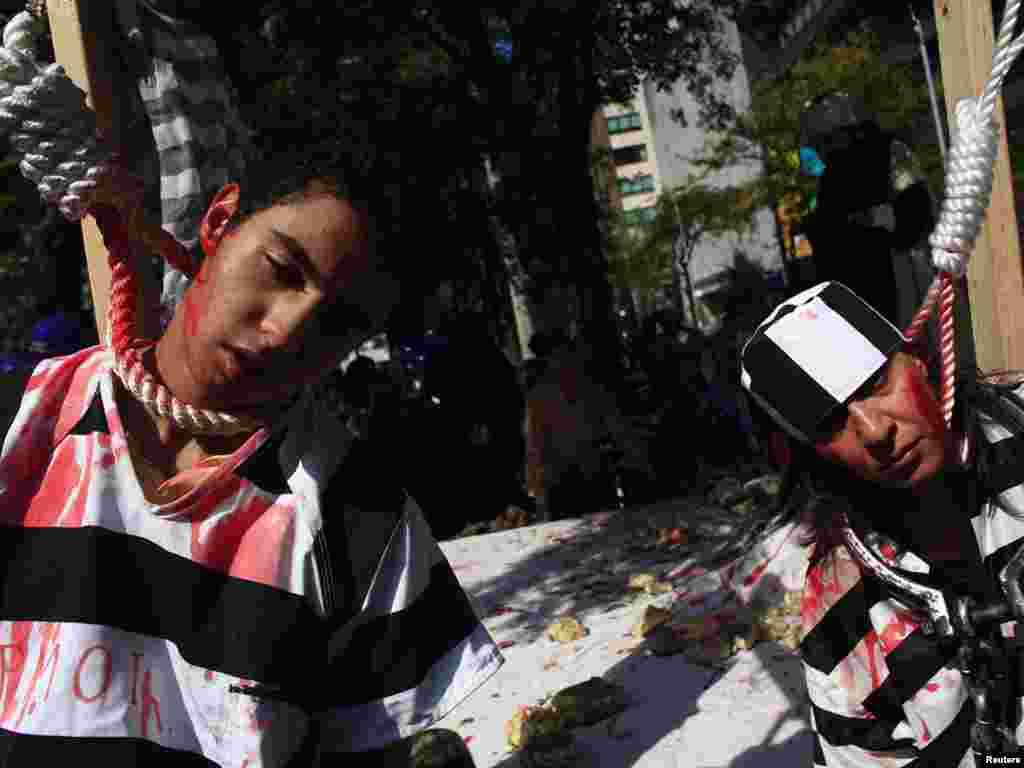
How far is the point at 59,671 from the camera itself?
155cm

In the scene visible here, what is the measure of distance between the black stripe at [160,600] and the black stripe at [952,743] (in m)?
1.33

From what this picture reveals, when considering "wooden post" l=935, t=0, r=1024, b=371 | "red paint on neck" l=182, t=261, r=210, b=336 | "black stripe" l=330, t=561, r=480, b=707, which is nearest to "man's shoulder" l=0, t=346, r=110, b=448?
"red paint on neck" l=182, t=261, r=210, b=336

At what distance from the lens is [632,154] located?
82.2m

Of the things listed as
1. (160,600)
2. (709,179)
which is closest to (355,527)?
(160,600)

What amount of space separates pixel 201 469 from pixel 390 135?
658cm

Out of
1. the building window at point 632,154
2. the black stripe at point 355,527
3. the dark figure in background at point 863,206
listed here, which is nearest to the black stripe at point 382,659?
the black stripe at point 355,527

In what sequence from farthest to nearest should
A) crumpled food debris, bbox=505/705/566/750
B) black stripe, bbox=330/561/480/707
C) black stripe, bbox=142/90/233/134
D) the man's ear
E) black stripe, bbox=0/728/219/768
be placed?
crumpled food debris, bbox=505/705/566/750 < black stripe, bbox=142/90/233/134 < the man's ear < black stripe, bbox=330/561/480/707 < black stripe, bbox=0/728/219/768

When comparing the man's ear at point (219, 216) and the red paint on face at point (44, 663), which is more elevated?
the man's ear at point (219, 216)

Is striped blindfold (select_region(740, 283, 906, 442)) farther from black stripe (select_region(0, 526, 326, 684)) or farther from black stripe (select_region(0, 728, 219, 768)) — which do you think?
black stripe (select_region(0, 728, 219, 768))

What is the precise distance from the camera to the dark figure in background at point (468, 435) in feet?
29.0

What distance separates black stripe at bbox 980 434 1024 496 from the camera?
6.89ft

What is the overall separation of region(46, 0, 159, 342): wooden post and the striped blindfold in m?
1.28

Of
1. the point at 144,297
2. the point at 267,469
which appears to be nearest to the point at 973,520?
the point at 267,469

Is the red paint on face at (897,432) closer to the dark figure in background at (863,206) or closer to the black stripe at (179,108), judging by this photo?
the black stripe at (179,108)
